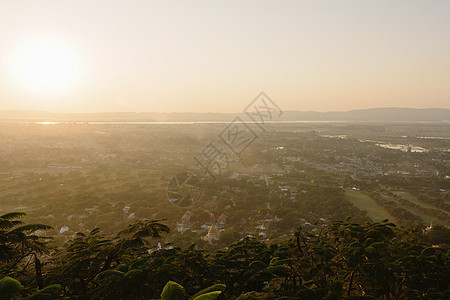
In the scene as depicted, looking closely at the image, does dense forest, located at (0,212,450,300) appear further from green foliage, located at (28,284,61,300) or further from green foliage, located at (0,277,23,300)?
green foliage, located at (0,277,23,300)

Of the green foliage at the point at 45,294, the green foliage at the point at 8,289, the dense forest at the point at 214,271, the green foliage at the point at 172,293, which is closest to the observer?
the green foliage at the point at 172,293

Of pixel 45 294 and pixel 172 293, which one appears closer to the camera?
pixel 172 293

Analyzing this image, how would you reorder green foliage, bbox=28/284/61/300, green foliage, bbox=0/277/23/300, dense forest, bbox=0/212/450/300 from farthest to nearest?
dense forest, bbox=0/212/450/300 → green foliage, bbox=28/284/61/300 → green foliage, bbox=0/277/23/300

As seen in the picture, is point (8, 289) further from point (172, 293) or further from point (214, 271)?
point (214, 271)

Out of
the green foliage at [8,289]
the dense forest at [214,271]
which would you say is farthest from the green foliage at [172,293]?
the green foliage at [8,289]

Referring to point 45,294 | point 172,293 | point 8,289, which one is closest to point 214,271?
point 172,293

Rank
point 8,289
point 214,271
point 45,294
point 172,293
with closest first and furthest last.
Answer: point 172,293
point 8,289
point 45,294
point 214,271

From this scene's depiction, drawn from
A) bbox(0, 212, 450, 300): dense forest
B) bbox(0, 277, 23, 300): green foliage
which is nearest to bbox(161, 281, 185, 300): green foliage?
bbox(0, 212, 450, 300): dense forest

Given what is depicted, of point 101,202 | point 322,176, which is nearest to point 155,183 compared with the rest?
point 101,202

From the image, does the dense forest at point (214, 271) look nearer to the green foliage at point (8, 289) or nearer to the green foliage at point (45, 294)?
the green foliage at point (45, 294)

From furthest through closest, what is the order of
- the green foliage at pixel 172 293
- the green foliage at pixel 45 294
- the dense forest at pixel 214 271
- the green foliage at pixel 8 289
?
the dense forest at pixel 214 271
the green foliage at pixel 45 294
the green foliage at pixel 8 289
the green foliage at pixel 172 293

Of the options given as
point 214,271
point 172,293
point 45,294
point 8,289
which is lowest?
point 214,271

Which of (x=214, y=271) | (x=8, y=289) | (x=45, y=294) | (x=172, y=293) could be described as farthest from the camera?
(x=214, y=271)
